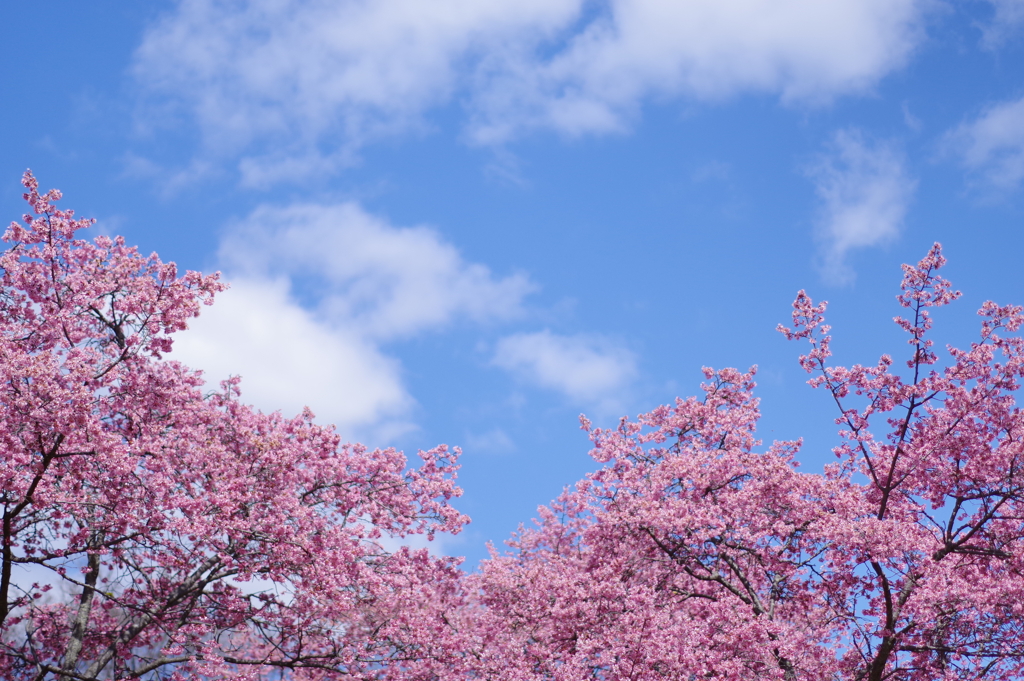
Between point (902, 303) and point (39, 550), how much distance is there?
49.3 ft

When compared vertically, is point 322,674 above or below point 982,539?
below

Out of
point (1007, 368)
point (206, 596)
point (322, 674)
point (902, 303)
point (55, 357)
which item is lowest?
point (322, 674)

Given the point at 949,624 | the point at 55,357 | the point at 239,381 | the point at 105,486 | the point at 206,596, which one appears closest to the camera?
the point at 55,357

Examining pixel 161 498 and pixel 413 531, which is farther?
pixel 413 531

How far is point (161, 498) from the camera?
44.5 feet

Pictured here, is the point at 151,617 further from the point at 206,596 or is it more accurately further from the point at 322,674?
the point at 322,674

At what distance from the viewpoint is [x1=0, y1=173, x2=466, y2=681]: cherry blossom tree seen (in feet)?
40.0

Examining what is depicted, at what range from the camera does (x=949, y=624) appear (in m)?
14.5

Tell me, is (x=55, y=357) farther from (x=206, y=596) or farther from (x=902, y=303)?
(x=902, y=303)

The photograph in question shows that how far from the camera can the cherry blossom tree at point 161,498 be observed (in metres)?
12.2

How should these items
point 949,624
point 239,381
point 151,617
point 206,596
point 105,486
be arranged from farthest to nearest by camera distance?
point 239,381 < point 206,596 < point 151,617 < point 949,624 < point 105,486

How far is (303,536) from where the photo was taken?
13.9 metres

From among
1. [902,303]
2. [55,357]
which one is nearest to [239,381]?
[55,357]

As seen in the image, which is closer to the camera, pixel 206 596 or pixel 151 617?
pixel 151 617
